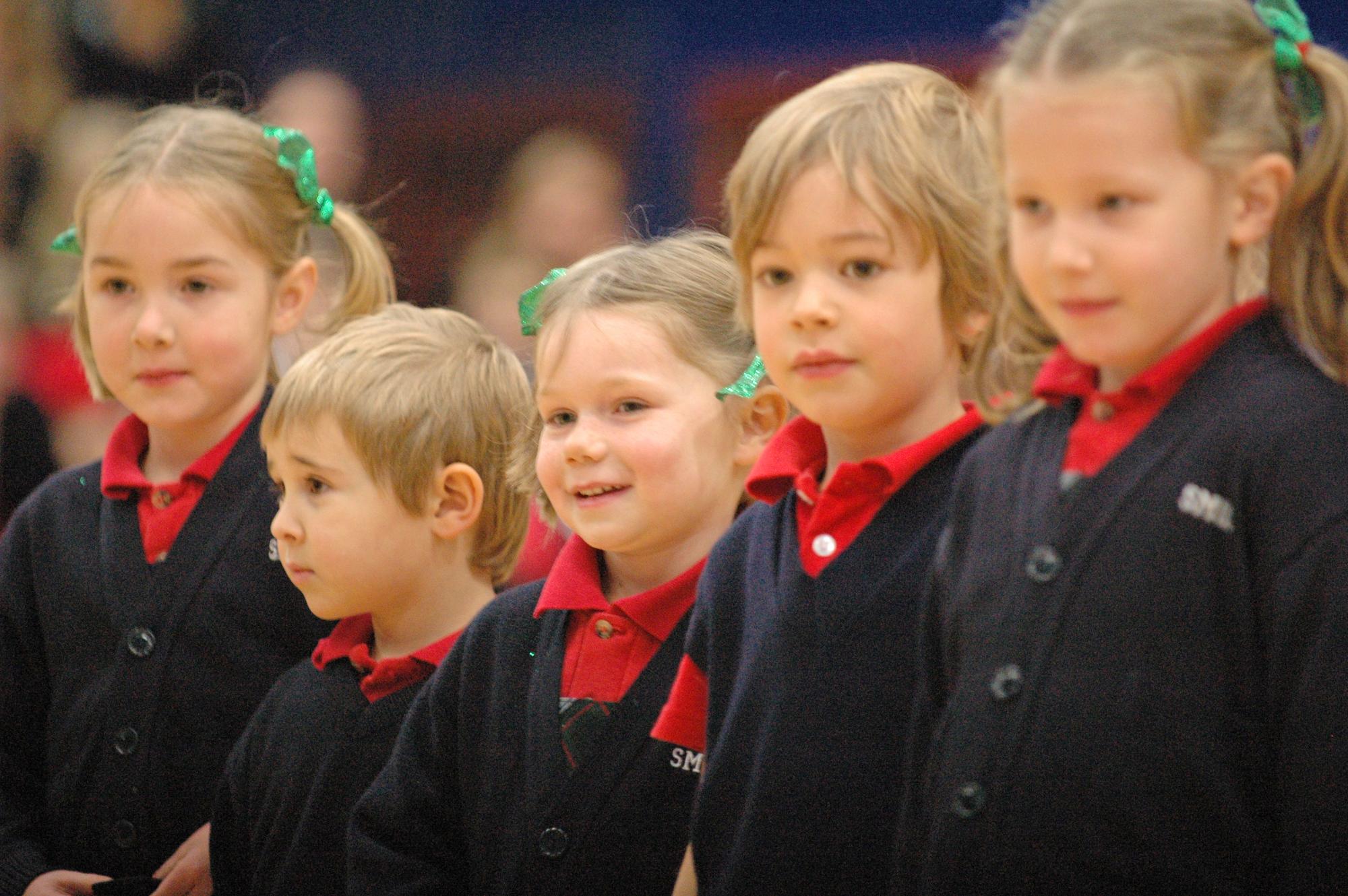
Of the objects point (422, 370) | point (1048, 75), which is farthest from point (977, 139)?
point (422, 370)

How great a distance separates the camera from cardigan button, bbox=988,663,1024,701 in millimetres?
1455

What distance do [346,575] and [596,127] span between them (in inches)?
116

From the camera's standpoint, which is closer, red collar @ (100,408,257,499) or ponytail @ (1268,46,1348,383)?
ponytail @ (1268,46,1348,383)

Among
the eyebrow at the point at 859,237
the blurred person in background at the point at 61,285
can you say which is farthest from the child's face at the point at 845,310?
the blurred person in background at the point at 61,285

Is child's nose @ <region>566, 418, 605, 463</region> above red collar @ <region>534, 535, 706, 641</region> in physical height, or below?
above

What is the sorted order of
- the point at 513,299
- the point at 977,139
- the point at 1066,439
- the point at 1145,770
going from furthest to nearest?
1. the point at 513,299
2. the point at 977,139
3. the point at 1066,439
4. the point at 1145,770

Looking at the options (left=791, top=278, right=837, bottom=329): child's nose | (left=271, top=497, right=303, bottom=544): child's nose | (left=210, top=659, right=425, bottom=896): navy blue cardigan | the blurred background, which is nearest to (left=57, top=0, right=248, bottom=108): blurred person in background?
the blurred background

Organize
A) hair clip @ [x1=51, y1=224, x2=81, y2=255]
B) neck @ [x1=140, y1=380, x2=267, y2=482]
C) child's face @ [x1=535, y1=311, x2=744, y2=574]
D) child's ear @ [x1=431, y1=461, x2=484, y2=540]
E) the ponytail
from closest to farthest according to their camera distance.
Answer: the ponytail, child's face @ [x1=535, y1=311, x2=744, y2=574], child's ear @ [x1=431, y1=461, x2=484, y2=540], neck @ [x1=140, y1=380, x2=267, y2=482], hair clip @ [x1=51, y1=224, x2=81, y2=255]

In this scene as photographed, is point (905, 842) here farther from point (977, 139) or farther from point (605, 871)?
point (977, 139)

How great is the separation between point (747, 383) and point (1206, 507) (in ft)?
2.67

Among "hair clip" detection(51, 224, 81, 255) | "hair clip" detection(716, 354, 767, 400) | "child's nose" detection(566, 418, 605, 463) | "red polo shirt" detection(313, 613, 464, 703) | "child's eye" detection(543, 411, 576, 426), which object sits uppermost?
"hair clip" detection(51, 224, 81, 255)

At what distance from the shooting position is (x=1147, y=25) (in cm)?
141

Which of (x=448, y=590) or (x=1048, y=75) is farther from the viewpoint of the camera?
(x=448, y=590)

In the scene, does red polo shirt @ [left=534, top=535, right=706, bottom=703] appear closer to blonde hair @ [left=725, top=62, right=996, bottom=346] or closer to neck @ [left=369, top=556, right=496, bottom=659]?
neck @ [left=369, top=556, right=496, bottom=659]
